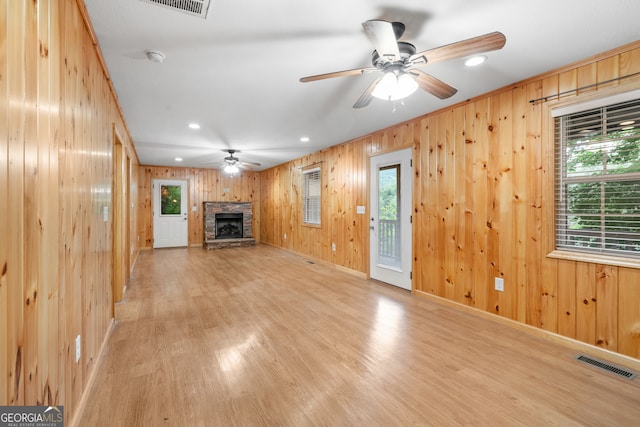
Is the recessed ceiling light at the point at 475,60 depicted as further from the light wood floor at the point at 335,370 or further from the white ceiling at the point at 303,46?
the light wood floor at the point at 335,370

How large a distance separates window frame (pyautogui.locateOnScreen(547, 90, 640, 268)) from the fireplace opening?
8102 mm

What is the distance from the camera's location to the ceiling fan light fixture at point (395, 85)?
7.00ft

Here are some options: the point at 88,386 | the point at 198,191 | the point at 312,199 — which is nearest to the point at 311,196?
the point at 312,199

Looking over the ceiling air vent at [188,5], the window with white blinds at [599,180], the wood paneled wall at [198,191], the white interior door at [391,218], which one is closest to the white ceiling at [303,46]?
the ceiling air vent at [188,5]

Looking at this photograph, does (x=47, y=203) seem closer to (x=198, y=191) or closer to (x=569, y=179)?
(x=569, y=179)

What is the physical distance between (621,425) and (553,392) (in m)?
0.32

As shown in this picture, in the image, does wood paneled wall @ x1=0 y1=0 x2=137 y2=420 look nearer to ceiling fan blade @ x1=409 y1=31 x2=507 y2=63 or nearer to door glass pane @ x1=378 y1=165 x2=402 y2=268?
ceiling fan blade @ x1=409 y1=31 x2=507 y2=63

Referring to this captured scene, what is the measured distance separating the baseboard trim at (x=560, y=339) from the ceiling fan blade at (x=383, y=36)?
9.09 feet

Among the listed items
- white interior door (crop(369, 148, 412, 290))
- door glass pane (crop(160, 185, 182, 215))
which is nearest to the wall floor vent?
white interior door (crop(369, 148, 412, 290))

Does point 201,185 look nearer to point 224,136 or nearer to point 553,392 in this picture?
point 224,136

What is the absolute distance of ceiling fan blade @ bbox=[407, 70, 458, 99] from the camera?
84.0 inches

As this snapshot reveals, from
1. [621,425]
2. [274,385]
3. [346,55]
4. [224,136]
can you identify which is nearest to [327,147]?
[224,136]

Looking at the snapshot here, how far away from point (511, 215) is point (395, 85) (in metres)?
1.89

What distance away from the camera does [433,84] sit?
2.25 m
